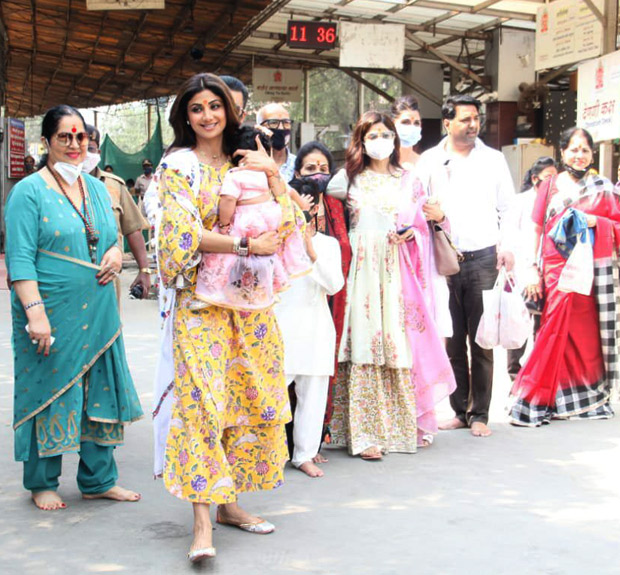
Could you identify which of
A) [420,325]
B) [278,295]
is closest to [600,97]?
[420,325]

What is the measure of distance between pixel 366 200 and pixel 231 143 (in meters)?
1.35

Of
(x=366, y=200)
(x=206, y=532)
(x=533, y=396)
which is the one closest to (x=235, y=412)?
(x=206, y=532)

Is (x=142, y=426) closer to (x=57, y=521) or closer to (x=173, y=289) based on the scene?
(x=57, y=521)

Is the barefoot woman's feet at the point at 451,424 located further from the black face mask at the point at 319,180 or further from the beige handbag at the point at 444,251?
the black face mask at the point at 319,180

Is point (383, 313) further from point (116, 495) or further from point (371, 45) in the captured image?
point (371, 45)

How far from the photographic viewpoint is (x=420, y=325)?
15.8 ft

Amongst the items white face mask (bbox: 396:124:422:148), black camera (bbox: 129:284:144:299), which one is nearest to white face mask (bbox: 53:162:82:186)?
black camera (bbox: 129:284:144:299)

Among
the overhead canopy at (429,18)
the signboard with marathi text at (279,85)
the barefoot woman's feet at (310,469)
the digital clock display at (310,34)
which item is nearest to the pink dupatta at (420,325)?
the barefoot woman's feet at (310,469)

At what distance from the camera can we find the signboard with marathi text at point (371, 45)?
1216 cm

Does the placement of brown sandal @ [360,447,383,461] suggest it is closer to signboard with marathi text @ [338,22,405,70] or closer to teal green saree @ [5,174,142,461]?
teal green saree @ [5,174,142,461]

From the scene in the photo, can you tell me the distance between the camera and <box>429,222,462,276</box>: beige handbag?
195 inches

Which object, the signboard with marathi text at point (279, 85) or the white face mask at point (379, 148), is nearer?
the white face mask at point (379, 148)

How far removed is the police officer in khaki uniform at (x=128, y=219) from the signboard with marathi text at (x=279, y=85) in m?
11.9

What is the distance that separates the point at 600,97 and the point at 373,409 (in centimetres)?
615
